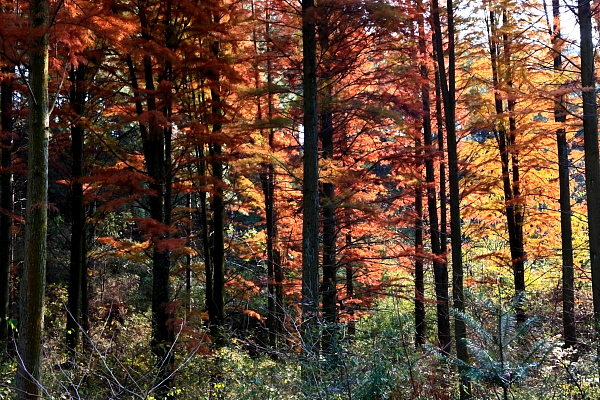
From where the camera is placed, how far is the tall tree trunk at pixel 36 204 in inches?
229

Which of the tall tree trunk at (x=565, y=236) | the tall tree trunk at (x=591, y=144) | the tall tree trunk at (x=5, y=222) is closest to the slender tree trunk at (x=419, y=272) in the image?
the tall tree trunk at (x=565, y=236)

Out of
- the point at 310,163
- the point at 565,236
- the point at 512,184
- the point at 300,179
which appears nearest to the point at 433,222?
the point at 512,184

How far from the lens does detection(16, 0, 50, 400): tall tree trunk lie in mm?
5828

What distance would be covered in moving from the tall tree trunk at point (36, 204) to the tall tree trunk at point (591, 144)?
8.97m

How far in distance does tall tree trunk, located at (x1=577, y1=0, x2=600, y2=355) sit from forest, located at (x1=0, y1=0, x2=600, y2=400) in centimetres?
4

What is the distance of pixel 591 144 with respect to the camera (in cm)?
866

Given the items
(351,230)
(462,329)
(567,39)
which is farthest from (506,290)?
(567,39)

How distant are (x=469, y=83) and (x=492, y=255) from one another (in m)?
5.38

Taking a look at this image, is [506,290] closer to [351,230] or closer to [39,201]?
[351,230]

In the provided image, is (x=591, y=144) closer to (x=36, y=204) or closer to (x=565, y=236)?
(x=565, y=236)

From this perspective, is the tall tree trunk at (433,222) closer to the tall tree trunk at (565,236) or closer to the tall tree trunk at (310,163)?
the tall tree trunk at (565,236)

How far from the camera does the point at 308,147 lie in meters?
8.13

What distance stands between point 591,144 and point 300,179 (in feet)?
18.0

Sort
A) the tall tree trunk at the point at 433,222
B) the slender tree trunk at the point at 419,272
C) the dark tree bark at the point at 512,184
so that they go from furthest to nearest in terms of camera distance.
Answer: the dark tree bark at the point at 512,184 < the slender tree trunk at the point at 419,272 < the tall tree trunk at the point at 433,222
